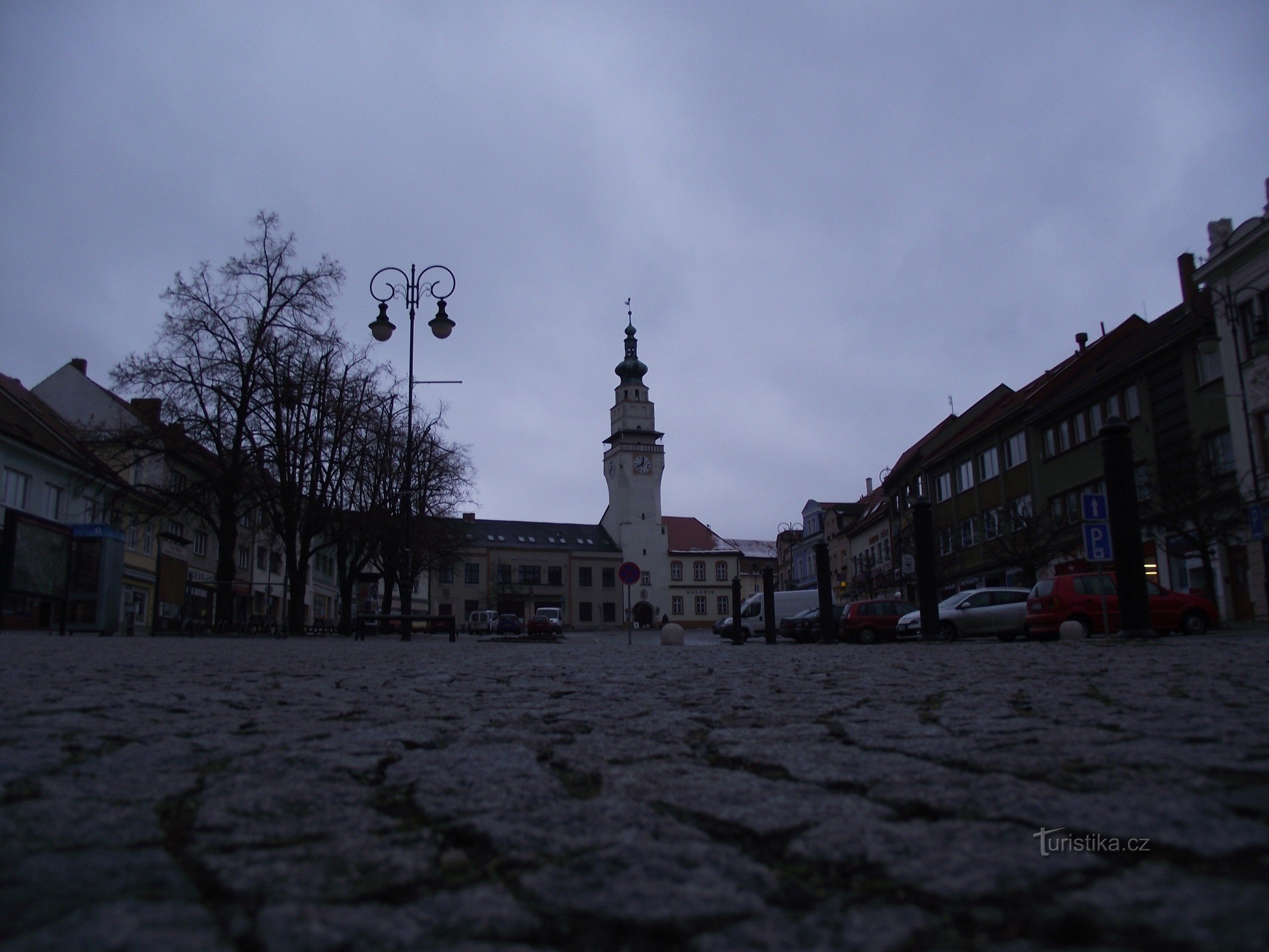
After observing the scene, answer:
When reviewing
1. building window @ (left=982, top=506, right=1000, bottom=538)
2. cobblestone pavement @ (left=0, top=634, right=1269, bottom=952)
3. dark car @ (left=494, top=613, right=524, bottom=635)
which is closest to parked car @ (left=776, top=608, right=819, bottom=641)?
building window @ (left=982, top=506, right=1000, bottom=538)

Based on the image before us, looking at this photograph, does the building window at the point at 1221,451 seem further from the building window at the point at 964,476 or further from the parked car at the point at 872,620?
the building window at the point at 964,476

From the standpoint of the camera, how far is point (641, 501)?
343 ft

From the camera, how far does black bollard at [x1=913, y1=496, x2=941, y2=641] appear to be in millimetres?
18314

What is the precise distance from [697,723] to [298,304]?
30151 mm

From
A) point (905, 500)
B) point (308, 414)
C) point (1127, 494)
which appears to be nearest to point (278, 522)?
point (308, 414)

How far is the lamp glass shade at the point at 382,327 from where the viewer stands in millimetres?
26922

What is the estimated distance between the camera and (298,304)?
106 feet

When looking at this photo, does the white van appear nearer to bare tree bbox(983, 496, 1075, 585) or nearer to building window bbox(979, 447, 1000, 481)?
bare tree bbox(983, 496, 1075, 585)

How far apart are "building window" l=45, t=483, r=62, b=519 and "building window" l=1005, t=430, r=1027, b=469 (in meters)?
39.3

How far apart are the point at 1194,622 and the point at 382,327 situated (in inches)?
811

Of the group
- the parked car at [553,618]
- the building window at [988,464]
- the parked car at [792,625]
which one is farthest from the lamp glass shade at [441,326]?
the parked car at [553,618]

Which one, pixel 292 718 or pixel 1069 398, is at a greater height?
pixel 1069 398

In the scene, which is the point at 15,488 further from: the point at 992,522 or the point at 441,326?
the point at 992,522

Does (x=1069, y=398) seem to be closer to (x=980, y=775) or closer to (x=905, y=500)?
(x=905, y=500)
